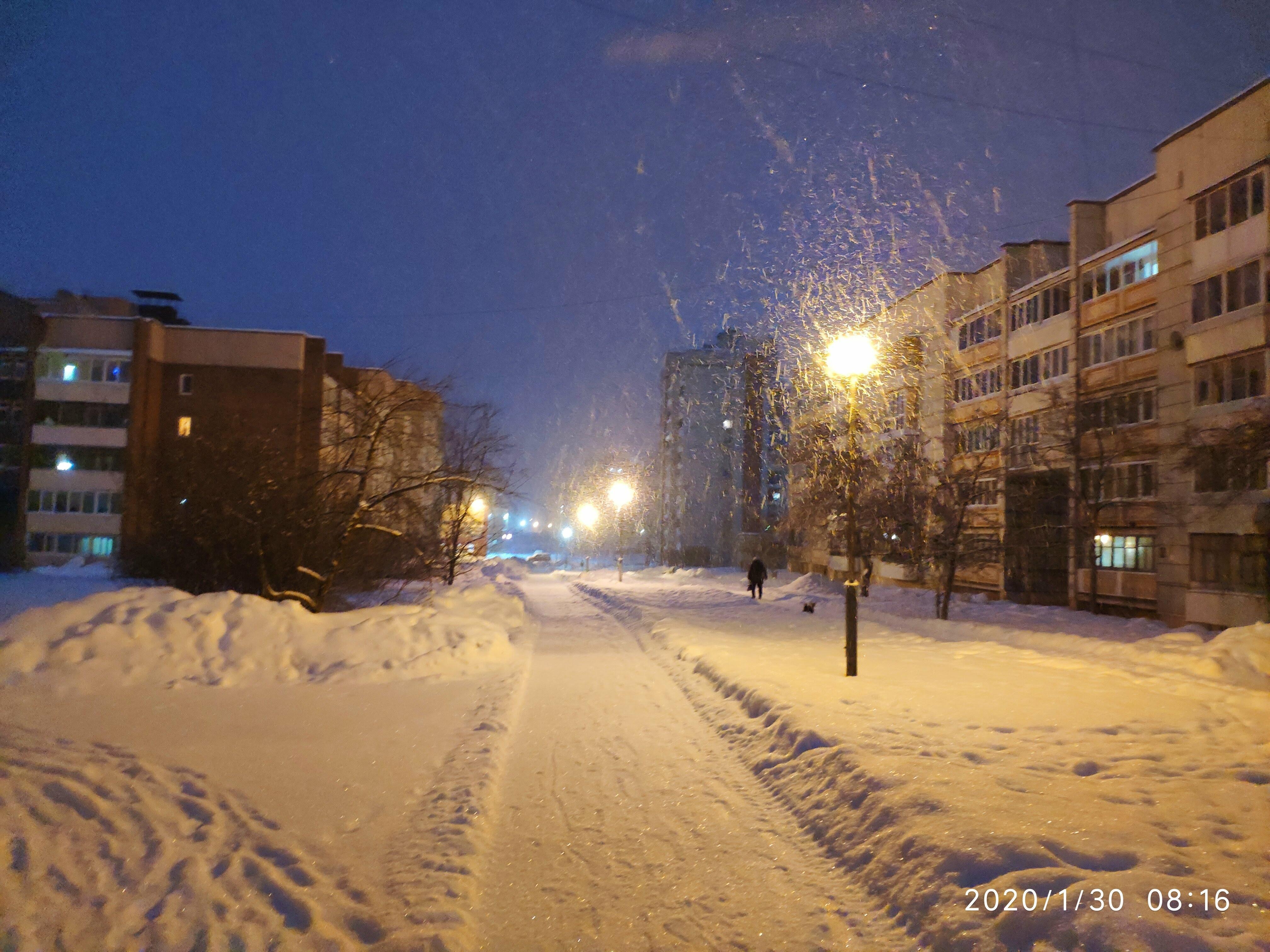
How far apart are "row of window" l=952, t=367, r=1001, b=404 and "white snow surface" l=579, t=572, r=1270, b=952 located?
27164 mm

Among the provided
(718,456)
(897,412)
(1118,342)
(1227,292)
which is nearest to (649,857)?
(1227,292)

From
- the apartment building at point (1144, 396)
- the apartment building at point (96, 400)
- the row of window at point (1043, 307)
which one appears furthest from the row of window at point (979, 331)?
the apartment building at point (96, 400)

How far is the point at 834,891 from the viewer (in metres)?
4.97

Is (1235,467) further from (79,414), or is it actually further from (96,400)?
(79,414)

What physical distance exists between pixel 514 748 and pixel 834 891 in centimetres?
410

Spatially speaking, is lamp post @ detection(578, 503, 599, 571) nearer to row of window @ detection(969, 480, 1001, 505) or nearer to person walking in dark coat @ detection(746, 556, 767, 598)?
person walking in dark coat @ detection(746, 556, 767, 598)

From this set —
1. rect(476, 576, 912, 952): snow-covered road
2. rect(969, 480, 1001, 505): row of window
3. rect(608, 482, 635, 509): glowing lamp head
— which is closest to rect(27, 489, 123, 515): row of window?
rect(608, 482, 635, 509): glowing lamp head

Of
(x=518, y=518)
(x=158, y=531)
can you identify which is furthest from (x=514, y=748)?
(x=518, y=518)

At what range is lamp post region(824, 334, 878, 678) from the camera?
39.7 ft

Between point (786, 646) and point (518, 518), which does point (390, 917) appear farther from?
point (518, 518)

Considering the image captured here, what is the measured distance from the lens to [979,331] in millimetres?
42156

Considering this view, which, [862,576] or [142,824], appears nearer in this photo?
[142,824]

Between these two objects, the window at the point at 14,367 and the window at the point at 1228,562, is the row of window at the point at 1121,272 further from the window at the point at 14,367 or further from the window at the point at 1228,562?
the window at the point at 14,367

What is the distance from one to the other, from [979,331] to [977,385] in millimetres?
2983
